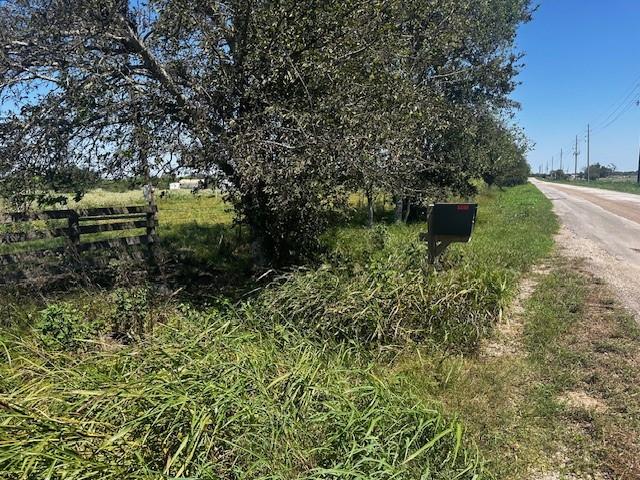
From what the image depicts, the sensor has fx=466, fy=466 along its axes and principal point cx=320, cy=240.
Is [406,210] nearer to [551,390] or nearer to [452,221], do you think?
[452,221]

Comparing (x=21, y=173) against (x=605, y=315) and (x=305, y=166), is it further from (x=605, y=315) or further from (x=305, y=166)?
(x=605, y=315)

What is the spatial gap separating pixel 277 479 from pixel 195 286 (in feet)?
18.7

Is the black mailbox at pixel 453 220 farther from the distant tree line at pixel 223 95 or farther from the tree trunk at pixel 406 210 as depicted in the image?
the tree trunk at pixel 406 210

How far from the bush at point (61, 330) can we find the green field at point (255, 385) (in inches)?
0.6

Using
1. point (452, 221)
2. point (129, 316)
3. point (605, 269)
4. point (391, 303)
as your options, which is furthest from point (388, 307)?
point (605, 269)

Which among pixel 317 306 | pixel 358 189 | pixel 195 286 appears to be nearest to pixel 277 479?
pixel 317 306

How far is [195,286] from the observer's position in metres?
7.46

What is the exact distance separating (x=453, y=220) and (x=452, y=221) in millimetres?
16

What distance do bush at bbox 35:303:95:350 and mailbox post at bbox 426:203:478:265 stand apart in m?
3.76

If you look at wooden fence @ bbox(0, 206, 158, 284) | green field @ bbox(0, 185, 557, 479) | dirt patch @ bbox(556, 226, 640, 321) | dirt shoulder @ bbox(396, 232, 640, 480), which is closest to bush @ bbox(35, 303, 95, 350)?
green field @ bbox(0, 185, 557, 479)

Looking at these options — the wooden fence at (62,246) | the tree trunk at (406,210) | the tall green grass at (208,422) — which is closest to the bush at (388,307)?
the tall green grass at (208,422)

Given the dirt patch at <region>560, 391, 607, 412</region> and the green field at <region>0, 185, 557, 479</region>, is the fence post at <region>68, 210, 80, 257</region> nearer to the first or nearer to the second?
the green field at <region>0, 185, 557, 479</region>

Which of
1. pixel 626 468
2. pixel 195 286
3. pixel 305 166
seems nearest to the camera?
pixel 626 468

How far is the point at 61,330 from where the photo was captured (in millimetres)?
4145
